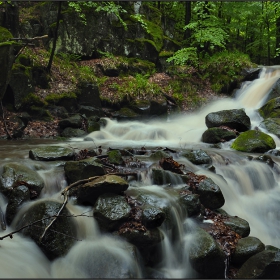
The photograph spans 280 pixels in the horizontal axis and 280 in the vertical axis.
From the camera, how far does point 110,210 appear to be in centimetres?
416

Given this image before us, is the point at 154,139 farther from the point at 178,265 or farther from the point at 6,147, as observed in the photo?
the point at 178,265

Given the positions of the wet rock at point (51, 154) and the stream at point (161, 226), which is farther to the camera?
the wet rock at point (51, 154)

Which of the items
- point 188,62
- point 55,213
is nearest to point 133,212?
point 55,213

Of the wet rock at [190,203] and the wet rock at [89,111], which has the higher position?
the wet rock at [190,203]

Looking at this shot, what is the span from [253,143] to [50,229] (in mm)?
6153

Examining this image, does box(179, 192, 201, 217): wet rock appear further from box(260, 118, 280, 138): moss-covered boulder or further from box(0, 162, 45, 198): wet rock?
box(260, 118, 280, 138): moss-covered boulder

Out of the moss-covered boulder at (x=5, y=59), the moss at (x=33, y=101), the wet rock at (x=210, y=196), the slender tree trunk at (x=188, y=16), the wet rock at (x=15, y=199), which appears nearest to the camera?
the wet rock at (x=15, y=199)

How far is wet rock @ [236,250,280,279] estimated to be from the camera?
12.0ft

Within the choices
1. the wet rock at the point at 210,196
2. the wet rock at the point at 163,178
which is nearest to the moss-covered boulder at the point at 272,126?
the wet rock at the point at 210,196

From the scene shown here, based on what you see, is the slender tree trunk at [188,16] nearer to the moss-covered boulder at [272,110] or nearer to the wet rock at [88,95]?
the moss-covered boulder at [272,110]

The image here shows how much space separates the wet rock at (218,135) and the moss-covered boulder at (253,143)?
526 millimetres

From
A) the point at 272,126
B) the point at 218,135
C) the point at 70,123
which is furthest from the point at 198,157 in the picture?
the point at 70,123

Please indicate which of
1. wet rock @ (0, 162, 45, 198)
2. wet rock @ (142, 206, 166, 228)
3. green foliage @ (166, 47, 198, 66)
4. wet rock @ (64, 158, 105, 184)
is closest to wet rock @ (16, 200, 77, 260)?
wet rock @ (0, 162, 45, 198)

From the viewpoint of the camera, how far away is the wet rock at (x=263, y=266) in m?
3.65
